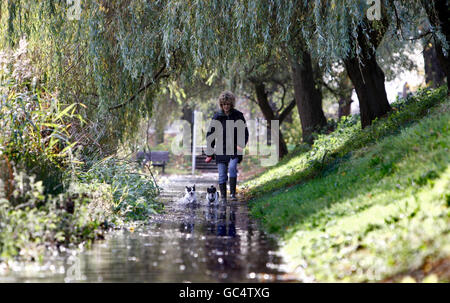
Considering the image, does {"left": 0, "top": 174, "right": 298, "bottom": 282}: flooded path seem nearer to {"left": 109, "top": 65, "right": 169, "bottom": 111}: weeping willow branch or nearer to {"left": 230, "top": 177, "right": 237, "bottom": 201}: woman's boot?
{"left": 230, "top": 177, "right": 237, "bottom": 201}: woman's boot

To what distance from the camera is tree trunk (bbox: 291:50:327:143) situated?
20.5 meters

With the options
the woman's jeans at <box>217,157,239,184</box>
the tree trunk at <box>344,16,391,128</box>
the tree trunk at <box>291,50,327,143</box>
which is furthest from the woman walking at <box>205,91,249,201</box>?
the tree trunk at <box>291,50,327,143</box>

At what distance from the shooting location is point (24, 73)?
9992mm

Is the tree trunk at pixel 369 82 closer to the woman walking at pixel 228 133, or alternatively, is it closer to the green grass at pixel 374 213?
the green grass at pixel 374 213

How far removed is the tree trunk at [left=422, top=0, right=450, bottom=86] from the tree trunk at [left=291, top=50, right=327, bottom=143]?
845cm

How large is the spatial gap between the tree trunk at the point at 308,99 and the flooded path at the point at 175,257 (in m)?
11.8

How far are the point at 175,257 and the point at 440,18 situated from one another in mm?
8116

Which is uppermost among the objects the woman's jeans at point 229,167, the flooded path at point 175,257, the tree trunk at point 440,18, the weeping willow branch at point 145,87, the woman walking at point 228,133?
the tree trunk at point 440,18

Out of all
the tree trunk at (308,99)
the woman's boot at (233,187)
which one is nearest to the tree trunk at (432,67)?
the tree trunk at (308,99)

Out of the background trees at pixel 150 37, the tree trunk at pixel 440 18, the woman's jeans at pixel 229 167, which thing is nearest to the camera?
the background trees at pixel 150 37

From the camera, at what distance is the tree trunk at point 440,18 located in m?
11.7

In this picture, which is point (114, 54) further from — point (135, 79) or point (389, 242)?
point (389, 242)

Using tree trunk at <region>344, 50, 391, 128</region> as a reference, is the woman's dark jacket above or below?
below

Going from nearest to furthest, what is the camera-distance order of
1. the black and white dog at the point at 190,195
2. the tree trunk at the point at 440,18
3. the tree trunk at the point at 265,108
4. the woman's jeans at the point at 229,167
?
1. the tree trunk at the point at 440,18
2. the woman's jeans at the point at 229,167
3. the black and white dog at the point at 190,195
4. the tree trunk at the point at 265,108
